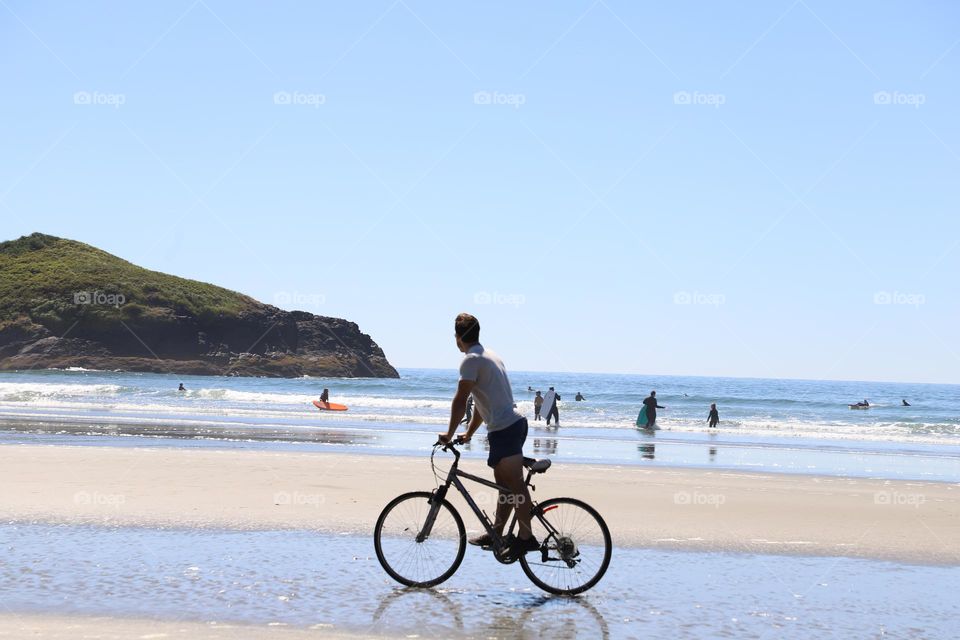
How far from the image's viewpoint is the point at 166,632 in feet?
19.3

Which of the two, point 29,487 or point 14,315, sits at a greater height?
point 14,315

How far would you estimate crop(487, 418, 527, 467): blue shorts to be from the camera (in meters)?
7.67

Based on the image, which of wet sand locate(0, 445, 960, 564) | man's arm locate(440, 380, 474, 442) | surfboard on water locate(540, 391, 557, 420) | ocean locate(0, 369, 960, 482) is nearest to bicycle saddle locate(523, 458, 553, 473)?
man's arm locate(440, 380, 474, 442)

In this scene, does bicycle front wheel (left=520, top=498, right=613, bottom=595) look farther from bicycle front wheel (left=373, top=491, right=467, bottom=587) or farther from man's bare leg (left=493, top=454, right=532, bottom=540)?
bicycle front wheel (left=373, top=491, right=467, bottom=587)

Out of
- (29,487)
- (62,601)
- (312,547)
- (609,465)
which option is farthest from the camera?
(609,465)

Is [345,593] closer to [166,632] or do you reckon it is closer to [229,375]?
[166,632]

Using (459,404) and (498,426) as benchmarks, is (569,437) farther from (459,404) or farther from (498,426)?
(459,404)

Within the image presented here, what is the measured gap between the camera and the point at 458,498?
14367 millimetres

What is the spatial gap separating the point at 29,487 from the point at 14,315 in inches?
4613

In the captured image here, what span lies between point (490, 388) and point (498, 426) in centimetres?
Result: 34

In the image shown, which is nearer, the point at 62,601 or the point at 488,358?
the point at 62,601

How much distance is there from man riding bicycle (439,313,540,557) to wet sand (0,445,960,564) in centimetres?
133

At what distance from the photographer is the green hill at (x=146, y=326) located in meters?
116

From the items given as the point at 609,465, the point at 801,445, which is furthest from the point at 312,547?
the point at 801,445
